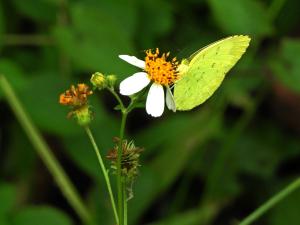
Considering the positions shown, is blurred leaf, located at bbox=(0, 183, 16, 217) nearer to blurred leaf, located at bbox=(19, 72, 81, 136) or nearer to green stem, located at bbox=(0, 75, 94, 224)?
green stem, located at bbox=(0, 75, 94, 224)

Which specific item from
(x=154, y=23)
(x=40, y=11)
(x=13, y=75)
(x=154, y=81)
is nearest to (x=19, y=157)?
(x=13, y=75)

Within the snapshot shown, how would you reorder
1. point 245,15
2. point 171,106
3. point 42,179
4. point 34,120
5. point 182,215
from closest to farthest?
point 171,106 → point 245,15 → point 34,120 → point 182,215 → point 42,179

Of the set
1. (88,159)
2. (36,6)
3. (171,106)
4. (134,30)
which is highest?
(36,6)

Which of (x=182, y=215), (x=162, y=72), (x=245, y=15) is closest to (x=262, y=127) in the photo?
(x=182, y=215)

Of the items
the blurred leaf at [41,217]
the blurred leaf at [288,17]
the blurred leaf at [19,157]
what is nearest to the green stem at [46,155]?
the blurred leaf at [41,217]

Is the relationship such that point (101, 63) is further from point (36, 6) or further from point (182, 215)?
point (182, 215)

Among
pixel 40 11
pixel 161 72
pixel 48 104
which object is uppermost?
pixel 40 11

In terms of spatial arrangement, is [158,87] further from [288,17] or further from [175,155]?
[288,17]

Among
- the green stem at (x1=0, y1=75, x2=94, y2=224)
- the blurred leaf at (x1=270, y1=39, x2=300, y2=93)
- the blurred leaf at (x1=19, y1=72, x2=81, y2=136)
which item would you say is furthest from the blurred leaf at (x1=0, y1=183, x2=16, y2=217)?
the blurred leaf at (x1=270, y1=39, x2=300, y2=93)
